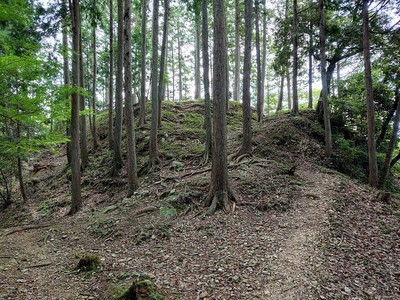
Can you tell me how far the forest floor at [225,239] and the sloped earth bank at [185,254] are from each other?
22 millimetres

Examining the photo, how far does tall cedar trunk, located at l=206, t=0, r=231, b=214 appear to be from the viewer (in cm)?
701

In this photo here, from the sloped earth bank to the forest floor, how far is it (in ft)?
0.07

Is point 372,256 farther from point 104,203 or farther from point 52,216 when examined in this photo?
point 52,216

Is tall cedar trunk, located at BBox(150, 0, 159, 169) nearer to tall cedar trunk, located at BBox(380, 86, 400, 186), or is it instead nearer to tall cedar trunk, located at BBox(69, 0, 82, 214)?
tall cedar trunk, located at BBox(69, 0, 82, 214)

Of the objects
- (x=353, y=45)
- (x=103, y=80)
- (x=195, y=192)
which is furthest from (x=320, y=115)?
(x=103, y=80)

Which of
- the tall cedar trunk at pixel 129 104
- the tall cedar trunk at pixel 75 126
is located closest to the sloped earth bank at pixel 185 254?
the tall cedar trunk at pixel 75 126

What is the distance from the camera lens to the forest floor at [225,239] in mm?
4461

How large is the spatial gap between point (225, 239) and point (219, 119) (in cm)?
307

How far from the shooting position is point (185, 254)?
18.2 ft

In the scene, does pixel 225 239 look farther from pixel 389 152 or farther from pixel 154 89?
pixel 389 152

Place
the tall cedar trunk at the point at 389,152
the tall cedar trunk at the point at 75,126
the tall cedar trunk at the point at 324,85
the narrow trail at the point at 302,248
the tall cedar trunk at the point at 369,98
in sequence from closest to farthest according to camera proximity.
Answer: the narrow trail at the point at 302,248, the tall cedar trunk at the point at 75,126, the tall cedar trunk at the point at 369,98, the tall cedar trunk at the point at 389,152, the tall cedar trunk at the point at 324,85

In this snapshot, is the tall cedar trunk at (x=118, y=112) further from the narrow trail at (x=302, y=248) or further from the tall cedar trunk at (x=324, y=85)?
the tall cedar trunk at (x=324, y=85)

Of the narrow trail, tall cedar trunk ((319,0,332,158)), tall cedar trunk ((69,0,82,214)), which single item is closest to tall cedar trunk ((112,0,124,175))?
tall cedar trunk ((69,0,82,214))

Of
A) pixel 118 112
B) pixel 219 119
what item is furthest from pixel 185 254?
pixel 118 112
